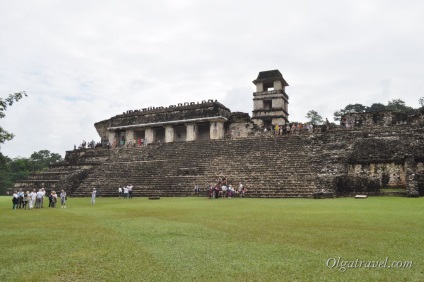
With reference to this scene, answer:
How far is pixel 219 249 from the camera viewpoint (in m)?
5.23

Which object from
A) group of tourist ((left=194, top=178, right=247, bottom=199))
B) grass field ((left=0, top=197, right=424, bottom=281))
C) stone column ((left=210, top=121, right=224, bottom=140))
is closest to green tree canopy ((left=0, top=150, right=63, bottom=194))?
stone column ((left=210, top=121, right=224, bottom=140))

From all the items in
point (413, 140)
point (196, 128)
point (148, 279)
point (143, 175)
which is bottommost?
point (148, 279)

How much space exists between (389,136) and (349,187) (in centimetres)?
494

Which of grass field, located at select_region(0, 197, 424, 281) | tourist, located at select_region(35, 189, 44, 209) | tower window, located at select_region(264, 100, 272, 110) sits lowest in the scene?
grass field, located at select_region(0, 197, 424, 281)

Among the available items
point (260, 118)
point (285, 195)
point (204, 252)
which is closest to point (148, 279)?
point (204, 252)

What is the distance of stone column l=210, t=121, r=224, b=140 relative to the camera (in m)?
26.4

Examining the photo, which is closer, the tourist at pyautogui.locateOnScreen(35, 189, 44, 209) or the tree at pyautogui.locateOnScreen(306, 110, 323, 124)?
the tourist at pyautogui.locateOnScreen(35, 189, 44, 209)

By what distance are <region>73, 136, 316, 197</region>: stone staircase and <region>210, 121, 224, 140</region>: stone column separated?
343cm

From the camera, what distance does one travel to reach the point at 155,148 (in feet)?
78.8

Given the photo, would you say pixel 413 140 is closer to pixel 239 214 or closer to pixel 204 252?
pixel 239 214

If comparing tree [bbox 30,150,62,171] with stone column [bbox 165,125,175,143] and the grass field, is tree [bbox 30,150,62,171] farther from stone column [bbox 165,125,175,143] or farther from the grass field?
the grass field

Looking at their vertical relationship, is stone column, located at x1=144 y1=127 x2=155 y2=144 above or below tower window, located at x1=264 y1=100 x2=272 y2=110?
below

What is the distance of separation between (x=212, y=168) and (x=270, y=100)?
47.0 feet

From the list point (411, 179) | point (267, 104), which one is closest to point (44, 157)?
point (267, 104)
